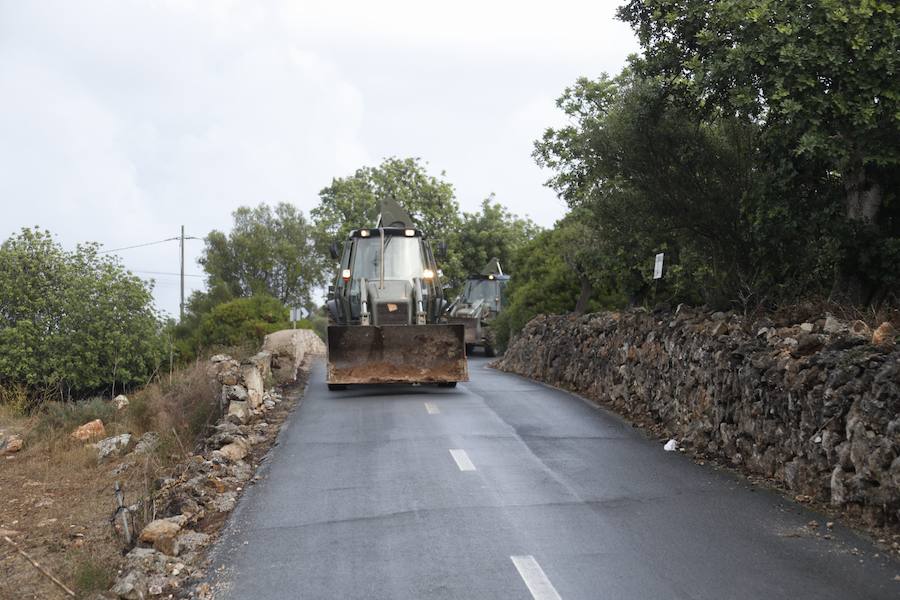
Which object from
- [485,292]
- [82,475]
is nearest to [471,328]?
[485,292]

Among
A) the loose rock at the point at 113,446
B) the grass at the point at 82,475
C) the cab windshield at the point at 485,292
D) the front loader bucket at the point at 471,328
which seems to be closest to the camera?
the grass at the point at 82,475

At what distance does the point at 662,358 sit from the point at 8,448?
14423 millimetres

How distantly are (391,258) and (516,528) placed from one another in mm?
11688

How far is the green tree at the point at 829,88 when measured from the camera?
1112 centimetres

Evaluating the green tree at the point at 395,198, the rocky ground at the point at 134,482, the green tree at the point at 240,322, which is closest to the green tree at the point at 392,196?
the green tree at the point at 395,198

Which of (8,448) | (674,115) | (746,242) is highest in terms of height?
(674,115)

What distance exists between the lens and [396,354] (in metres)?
18.5

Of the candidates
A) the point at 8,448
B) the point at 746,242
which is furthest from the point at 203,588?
the point at 8,448

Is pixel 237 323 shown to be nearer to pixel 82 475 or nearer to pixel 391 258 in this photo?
pixel 391 258

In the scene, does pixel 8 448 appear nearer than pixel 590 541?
No

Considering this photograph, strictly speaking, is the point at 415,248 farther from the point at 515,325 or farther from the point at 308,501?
the point at 515,325

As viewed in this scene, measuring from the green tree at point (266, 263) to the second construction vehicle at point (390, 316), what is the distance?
55.1 m

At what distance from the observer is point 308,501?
9609mm

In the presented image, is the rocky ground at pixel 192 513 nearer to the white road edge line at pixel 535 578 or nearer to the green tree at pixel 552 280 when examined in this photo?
→ the white road edge line at pixel 535 578
